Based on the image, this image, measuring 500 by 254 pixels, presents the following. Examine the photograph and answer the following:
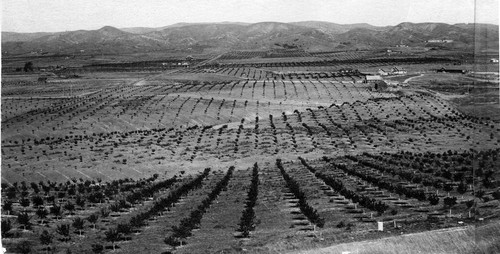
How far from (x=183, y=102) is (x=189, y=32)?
129643 mm

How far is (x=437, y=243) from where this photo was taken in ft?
44.1

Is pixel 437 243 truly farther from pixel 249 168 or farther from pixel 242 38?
pixel 242 38

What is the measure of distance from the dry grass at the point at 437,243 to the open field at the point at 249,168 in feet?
0.13

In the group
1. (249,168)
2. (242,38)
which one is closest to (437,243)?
(249,168)

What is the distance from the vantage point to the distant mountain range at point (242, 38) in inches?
4850

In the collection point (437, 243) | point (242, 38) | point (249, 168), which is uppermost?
point (242, 38)

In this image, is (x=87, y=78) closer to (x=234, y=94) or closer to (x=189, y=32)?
(x=234, y=94)

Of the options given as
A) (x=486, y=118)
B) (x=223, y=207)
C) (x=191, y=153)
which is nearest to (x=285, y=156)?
(x=191, y=153)

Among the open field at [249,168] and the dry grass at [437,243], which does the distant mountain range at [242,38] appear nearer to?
the open field at [249,168]

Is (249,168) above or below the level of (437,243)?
below

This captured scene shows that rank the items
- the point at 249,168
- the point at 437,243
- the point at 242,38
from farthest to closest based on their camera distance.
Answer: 1. the point at 242,38
2. the point at 249,168
3. the point at 437,243

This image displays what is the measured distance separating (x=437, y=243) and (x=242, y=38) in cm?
15845

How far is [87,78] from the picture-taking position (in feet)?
246

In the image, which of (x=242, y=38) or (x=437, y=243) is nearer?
(x=437, y=243)
